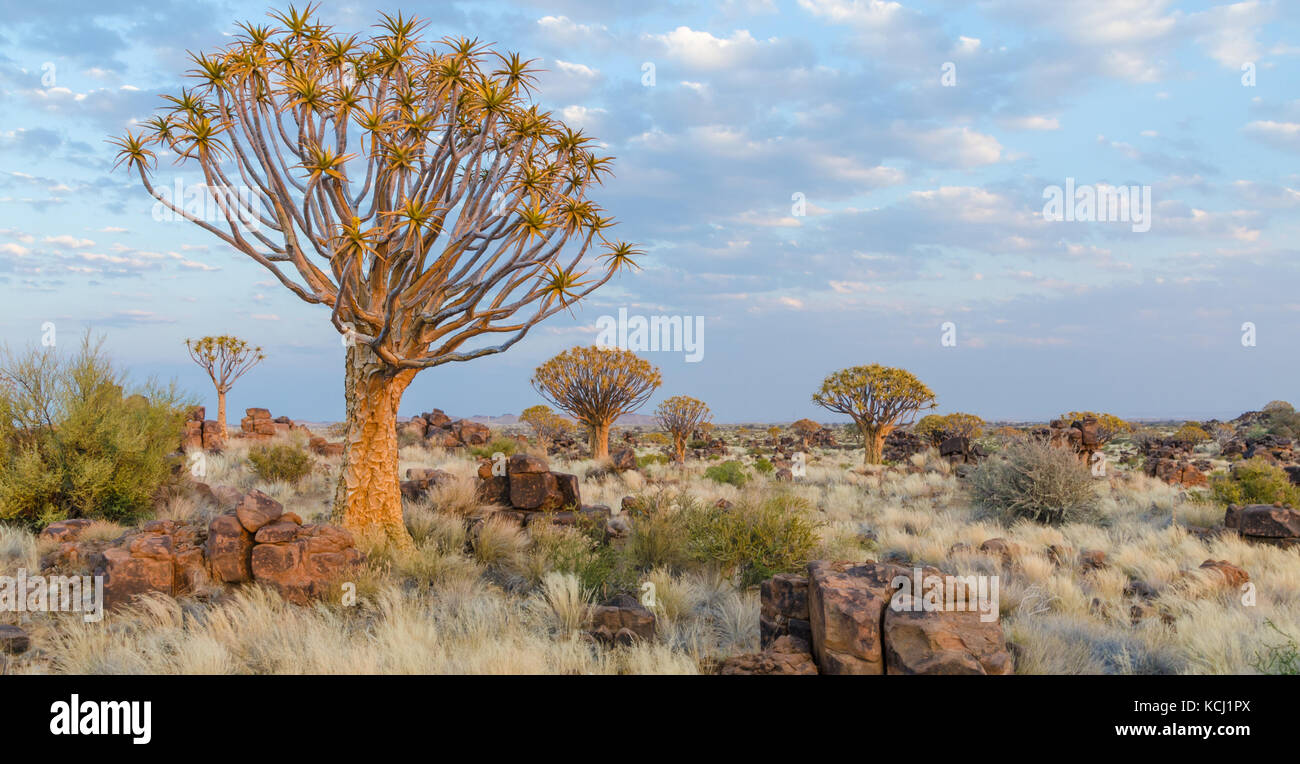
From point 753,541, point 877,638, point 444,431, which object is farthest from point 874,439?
point 877,638

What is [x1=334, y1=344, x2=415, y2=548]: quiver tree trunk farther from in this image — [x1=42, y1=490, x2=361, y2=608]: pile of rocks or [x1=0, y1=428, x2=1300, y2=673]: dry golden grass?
[x1=42, y1=490, x2=361, y2=608]: pile of rocks

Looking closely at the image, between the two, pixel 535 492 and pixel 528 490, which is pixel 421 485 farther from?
pixel 535 492

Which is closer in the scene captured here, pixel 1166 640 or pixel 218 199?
pixel 1166 640

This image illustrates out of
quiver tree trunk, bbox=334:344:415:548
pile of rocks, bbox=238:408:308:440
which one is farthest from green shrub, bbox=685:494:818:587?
pile of rocks, bbox=238:408:308:440

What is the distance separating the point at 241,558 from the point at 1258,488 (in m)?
16.9

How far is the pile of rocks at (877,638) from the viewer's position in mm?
4695

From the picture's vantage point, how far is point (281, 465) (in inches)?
650

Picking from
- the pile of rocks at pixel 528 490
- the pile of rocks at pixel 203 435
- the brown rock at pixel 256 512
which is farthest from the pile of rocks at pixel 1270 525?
the pile of rocks at pixel 203 435

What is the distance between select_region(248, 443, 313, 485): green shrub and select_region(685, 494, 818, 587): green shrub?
446 inches

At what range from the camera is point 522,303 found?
32.0ft

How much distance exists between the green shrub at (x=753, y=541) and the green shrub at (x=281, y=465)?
1134cm

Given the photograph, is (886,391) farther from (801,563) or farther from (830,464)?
(801,563)
